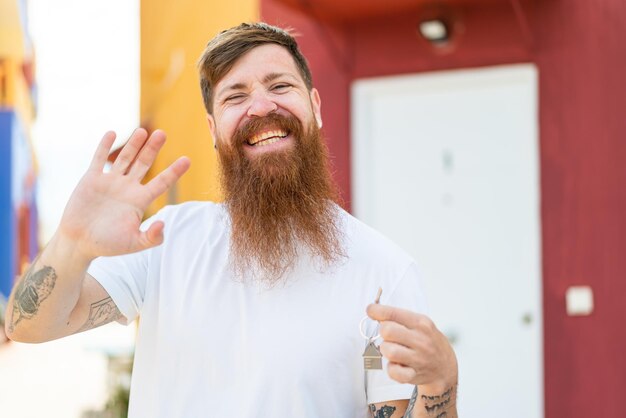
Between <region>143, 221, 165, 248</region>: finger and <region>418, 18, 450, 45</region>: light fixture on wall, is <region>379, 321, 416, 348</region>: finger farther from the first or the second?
<region>418, 18, 450, 45</region>: light fixture on wall

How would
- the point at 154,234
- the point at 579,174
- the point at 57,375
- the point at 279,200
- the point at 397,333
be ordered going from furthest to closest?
1. the point at 57,375
2. the point at 579,174
3. the point at 279,200
4. the point at 154,234
5. the point at 397,333

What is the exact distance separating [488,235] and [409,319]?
15.0 feet

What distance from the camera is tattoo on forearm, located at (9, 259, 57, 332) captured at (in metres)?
2.21

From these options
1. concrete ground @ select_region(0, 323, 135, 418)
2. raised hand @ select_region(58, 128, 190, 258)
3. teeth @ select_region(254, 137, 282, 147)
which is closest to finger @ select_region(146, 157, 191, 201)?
raised hand @ select_region(58, 128, 190, 258)

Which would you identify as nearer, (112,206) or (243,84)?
(112,206)

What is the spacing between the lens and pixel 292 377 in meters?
2.29

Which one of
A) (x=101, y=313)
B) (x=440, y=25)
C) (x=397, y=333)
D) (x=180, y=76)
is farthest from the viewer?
(x=180, y=76)

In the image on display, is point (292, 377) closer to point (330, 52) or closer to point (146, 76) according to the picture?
point (330, 52)

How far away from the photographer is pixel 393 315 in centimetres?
187

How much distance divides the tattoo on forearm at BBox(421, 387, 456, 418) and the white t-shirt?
0.56ft

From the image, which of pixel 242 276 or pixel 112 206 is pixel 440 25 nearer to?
pixel 242 276

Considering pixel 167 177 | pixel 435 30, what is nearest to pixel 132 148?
pixel 167 177

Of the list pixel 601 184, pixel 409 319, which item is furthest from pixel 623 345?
pixel 409 319

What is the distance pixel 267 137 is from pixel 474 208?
158 inches
